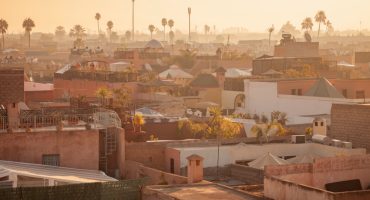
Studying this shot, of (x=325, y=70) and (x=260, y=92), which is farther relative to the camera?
(x=325, y=70)

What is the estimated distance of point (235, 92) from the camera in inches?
2537

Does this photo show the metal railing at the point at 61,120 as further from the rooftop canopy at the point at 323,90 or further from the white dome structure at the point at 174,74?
the white dome structure at the point at 174,74

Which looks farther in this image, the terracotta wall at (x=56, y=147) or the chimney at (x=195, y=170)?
the terracotta wall at (x=56, y=147)

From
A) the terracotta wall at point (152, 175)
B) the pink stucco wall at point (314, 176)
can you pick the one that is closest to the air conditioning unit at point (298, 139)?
the terracotta wall at point (152, 175)

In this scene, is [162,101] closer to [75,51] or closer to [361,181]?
[361,181]

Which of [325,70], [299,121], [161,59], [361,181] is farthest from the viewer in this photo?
[161,59]

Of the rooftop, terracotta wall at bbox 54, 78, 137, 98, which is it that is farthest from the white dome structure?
the rooftop

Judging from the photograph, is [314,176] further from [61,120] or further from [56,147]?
[61,120]

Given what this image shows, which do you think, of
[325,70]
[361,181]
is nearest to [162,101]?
[325,70]

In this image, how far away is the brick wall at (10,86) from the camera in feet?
93.6

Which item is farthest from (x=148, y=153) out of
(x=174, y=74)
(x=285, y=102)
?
(x=174, y=74)

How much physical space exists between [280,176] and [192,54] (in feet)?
270

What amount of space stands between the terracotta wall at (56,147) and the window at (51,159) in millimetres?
91

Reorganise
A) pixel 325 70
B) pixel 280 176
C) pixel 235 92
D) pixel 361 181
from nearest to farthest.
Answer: pixel 280 176 → pixel 361 181 → pixel 235 92 → pixel 325 70
